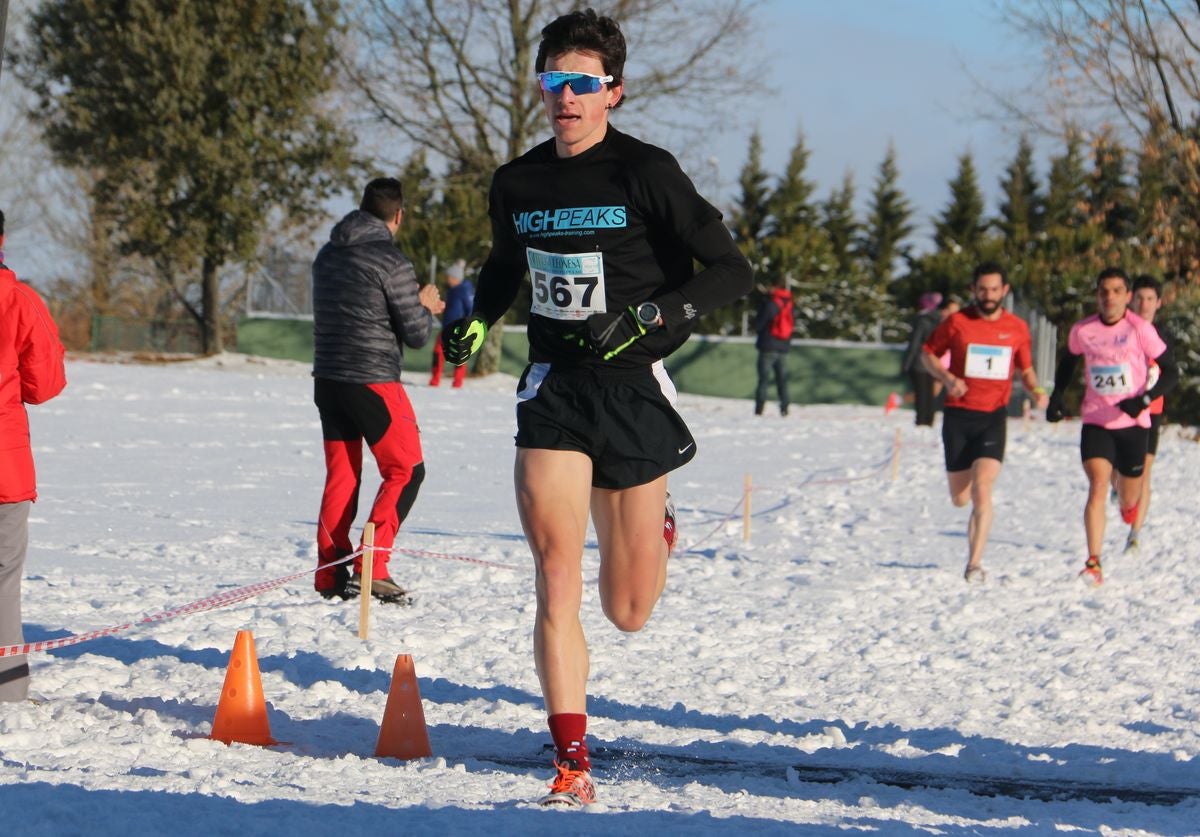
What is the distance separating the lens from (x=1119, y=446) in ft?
33.2

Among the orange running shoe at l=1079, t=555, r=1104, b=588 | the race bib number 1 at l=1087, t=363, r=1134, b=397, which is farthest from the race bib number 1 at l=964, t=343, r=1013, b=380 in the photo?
the orange running shoe at l=1079, t=555, r=1104, b=588

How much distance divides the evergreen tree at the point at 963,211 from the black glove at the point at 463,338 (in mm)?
55708

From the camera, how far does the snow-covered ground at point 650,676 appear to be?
4285 mm

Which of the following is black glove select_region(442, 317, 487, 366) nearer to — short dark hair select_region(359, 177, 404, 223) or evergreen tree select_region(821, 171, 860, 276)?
short dark hair select_region(359, 177, 404, 223)

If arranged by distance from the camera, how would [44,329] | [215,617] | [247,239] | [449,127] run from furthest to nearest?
[247,239] < [449,127] < [215,617] < [44,329]

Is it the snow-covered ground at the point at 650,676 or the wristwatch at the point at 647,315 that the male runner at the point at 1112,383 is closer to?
the snow-covered ground at the point at 650,676

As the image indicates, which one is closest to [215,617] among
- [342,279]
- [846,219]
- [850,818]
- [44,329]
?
[342,279]

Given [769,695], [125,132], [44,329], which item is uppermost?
[125,132]

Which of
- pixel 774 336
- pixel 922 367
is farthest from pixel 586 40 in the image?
pixel 774 336

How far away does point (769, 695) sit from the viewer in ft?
20.8

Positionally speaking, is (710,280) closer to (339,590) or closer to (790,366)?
(339,590)

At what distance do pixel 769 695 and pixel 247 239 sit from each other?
2882 cm

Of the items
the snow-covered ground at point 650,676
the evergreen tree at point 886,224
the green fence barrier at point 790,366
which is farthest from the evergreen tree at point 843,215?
the snow-covered ground at point 650,676

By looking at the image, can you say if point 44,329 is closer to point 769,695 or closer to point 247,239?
point 769,695
